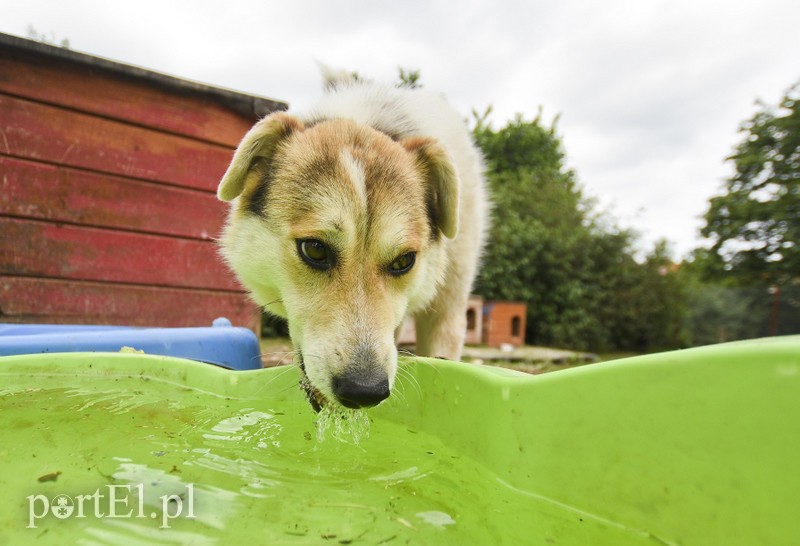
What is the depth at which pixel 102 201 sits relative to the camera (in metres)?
4.38

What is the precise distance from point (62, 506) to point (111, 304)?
367 centimetres

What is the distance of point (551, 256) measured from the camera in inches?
463

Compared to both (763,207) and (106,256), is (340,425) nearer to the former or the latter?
(106,256)

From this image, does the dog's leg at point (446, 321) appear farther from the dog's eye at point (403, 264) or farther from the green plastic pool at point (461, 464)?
the green plastic pool at point (461, 464)

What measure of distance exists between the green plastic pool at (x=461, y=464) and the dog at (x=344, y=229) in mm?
285

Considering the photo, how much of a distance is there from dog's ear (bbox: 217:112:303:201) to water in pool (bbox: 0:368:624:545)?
1.03 metres

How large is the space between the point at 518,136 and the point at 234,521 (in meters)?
20.4

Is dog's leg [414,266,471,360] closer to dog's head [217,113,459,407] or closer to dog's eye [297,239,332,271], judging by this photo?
dog's head [217,113,459,407]

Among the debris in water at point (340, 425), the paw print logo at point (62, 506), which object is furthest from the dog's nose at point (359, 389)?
the paw print logo at point (62, 506)

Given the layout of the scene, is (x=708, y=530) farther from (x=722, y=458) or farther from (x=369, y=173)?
(x=369, y=173)

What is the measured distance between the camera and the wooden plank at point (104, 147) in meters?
4.05

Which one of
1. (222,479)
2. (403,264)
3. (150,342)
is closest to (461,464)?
(222,479)

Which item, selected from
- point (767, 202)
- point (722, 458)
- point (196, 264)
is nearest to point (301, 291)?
point (722, 458)

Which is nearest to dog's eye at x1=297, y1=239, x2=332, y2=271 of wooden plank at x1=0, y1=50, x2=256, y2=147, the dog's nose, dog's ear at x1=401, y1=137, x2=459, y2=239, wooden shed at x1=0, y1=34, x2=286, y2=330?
the dog's nose
